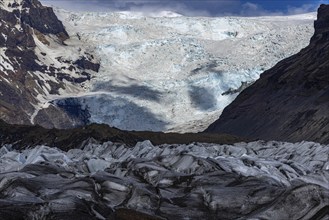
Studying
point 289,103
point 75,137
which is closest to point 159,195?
point 75,137

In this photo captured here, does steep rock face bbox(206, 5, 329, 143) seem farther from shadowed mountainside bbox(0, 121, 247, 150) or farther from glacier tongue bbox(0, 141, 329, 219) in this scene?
glacier tongue bbox(0, 141, 329, 219)

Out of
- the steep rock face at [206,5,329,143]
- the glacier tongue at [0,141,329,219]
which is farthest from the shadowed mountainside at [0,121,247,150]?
the glacier tongue at [0,141,329,219]

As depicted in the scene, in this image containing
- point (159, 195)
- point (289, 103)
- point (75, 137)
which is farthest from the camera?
point (289, 103)

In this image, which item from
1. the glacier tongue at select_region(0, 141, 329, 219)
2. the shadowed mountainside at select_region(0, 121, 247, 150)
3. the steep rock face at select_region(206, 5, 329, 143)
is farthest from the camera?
the steep rock face at select_region(206, 5, 329, 143)

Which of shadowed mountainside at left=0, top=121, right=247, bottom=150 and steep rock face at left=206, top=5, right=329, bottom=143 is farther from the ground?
steep rock face at left=206, top=5, right=329, bottom=143

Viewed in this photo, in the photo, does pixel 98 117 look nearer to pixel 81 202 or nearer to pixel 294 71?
pixel 294 71

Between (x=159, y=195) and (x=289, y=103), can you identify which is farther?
(x=289, y=103)

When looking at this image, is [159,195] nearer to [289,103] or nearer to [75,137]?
[75,137]

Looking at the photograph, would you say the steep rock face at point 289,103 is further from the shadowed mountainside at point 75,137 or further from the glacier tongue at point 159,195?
the glacier tongue at point 159,195

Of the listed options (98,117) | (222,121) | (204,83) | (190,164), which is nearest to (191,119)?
(204,83)
